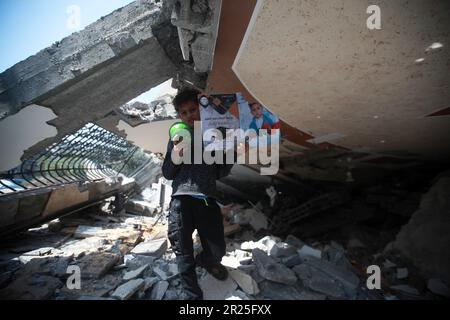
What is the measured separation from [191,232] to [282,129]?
182 centimetres

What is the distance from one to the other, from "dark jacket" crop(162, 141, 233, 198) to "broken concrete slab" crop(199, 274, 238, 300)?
980 mm

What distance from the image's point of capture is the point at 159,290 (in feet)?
7.81

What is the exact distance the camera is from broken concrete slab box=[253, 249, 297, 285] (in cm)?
265

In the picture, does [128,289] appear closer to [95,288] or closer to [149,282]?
[149,282]

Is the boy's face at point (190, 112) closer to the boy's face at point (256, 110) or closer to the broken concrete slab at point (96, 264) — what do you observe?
the boy's face at point (256, 110)

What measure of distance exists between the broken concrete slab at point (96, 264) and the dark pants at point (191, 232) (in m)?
1.14

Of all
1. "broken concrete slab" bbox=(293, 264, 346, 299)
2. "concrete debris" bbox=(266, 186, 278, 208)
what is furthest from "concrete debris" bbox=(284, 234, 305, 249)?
"concrete debris" bbox=(266, 186, 278, 208)

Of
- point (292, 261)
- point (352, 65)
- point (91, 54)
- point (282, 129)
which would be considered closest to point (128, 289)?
point (292, 261)

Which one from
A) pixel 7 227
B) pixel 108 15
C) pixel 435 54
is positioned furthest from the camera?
pixel 7 227

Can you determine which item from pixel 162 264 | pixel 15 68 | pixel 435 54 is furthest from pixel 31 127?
pixel 435 54

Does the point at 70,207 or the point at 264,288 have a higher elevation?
the point at 70,207

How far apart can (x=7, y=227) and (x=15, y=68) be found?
244 cm
